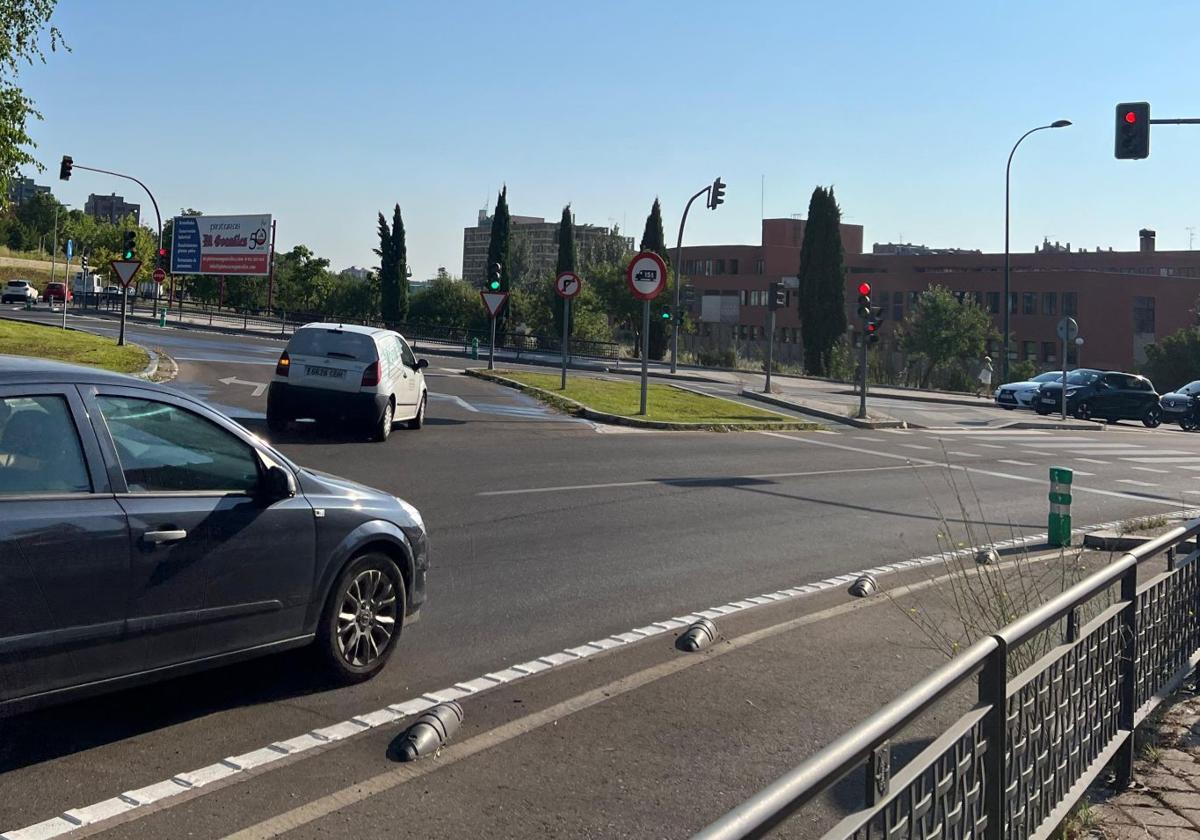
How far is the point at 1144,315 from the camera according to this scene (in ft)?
281

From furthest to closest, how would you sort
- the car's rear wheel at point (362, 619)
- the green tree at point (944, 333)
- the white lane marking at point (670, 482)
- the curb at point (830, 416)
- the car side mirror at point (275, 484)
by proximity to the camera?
the green tree at point (944, 333) → the curb at point (830, 416) → the white lane marking at point (670, 482) → the car's rear wheel at point (362, 619) → the car side mirror at point (275, 484)

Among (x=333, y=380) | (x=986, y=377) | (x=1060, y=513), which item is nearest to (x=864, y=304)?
(x=333, y=380)

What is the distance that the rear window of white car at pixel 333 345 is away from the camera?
681 inches

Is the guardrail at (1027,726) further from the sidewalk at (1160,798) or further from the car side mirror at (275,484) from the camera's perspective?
the car side mirror at (275,484)

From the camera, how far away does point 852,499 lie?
15141 mm

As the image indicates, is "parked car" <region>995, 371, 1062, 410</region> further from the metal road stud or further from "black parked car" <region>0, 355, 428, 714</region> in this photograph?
the metal road stud

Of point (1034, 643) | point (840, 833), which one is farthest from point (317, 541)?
point (840, 833)

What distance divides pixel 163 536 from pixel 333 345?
41.1ft

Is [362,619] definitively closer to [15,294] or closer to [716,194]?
[716,194]

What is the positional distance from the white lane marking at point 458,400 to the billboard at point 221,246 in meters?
51.8

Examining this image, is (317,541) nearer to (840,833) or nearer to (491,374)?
(840,833)

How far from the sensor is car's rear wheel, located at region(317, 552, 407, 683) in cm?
606

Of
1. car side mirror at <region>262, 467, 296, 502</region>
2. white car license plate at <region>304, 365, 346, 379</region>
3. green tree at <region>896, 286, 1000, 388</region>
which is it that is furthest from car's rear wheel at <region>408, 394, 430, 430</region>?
green tree at <region>896, 286, 1000, 388</region>

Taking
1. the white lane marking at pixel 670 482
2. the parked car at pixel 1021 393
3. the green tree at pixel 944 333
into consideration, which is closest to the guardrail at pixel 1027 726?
the white lane marking at pixel 670 482
